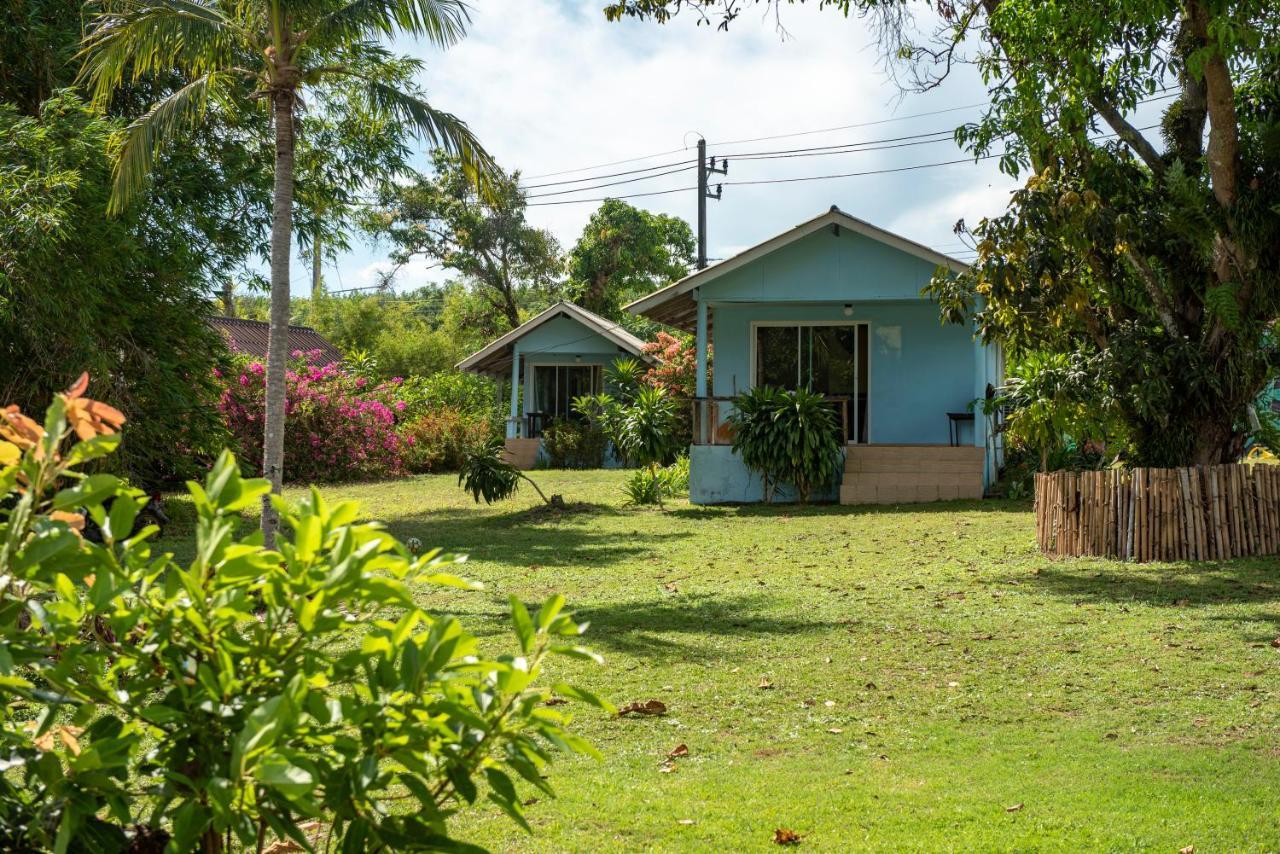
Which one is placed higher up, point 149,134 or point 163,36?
point 163,36

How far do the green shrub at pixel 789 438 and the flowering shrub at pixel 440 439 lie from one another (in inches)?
495

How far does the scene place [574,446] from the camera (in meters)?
30.6

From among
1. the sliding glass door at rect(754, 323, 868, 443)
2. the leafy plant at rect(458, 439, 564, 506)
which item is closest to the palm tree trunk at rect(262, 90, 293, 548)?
the leafy plant at rect(458, 439, 564, 506)

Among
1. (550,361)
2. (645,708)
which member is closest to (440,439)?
(550,361)

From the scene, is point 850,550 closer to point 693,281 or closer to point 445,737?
point 693,281

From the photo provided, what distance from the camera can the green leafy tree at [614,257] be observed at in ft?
147

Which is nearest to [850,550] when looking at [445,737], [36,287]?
[36,287]

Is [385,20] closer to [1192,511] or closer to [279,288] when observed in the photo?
[279,288]

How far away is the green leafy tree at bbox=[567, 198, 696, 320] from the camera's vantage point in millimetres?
44906

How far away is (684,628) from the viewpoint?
29.1 ft

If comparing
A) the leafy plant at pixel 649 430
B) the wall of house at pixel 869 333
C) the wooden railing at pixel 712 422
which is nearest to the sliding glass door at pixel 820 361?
the wall of house at pixel 869 333

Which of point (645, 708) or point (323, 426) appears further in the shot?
point (323, 426)

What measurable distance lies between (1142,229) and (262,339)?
33.0m

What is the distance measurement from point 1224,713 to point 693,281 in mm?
14698
